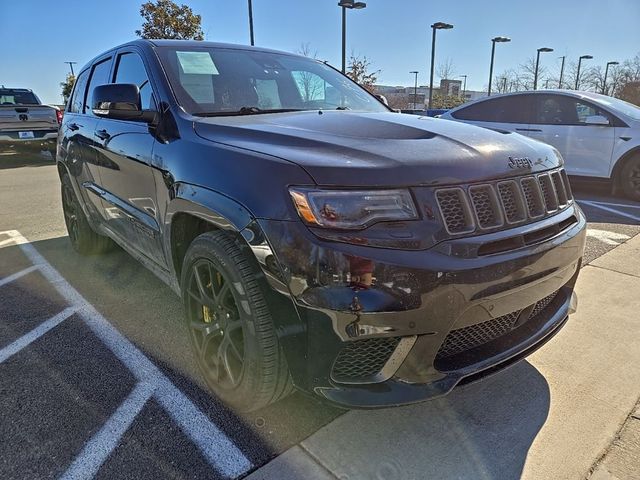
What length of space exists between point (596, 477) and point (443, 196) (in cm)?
127

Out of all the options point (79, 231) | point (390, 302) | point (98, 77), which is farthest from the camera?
point (79, 231)

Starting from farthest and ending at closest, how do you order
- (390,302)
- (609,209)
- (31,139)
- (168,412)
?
1. (31,139)
2. (609,209)
3. (168,412)
4. (390,302)

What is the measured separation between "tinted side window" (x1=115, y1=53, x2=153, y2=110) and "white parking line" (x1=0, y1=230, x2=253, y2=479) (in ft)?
4.80

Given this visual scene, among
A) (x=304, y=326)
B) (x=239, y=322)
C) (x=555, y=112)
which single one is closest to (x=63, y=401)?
(x=239, y=322)

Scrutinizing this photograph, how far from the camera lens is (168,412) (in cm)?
229

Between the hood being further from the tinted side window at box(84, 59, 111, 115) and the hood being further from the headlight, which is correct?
the tinted side window at box(84, 59, 111, 115)

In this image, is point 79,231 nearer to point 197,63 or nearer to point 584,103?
point 197,63

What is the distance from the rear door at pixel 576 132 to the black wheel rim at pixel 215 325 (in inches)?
265

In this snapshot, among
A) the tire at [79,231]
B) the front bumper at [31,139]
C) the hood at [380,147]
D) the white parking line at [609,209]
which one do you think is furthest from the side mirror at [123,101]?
the front bumper at [31,139]

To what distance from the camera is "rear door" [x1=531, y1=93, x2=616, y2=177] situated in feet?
22.8

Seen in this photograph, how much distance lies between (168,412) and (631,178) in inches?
282

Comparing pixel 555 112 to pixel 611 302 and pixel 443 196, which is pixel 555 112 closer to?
pixel 611 302

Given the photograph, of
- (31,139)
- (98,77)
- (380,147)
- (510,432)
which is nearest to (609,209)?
(510,432)

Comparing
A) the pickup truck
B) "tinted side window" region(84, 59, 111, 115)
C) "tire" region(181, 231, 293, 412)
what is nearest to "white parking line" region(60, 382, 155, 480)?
"tire" region(181, 231, 293, 412)
